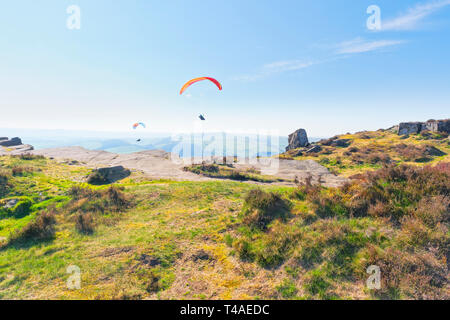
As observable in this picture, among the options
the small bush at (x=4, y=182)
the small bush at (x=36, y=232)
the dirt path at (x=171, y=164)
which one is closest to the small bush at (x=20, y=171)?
the small bush at (x=4, y=182)

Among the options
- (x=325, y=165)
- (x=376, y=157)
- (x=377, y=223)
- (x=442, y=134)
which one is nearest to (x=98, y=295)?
(x=377, y=223)

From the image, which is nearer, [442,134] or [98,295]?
[98,295]

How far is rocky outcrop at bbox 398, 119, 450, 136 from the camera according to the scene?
46.2m

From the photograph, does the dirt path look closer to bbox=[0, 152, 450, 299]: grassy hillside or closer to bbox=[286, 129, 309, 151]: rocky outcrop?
bbox=[0, 152, 450, 299]: grassy hillside

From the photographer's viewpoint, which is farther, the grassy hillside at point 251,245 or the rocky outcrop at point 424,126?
the rocky outcrop at point 424,126

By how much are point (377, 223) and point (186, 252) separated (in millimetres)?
8785

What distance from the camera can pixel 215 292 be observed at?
641 centimetres

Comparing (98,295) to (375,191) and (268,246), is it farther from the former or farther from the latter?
(375,191)

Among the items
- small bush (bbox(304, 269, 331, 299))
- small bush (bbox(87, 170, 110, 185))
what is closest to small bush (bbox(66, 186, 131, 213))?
small bush (bbox(87, 170, 110, 185))

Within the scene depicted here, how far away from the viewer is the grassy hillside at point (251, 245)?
621 centimetres

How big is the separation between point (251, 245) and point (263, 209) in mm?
2923

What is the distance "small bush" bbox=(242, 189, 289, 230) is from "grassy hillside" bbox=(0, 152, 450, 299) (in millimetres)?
64

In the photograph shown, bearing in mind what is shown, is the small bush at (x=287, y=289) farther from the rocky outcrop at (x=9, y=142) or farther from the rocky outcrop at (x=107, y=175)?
the rocky outcrop at (x=9, y=142)

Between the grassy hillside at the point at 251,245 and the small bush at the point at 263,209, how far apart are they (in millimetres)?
64
